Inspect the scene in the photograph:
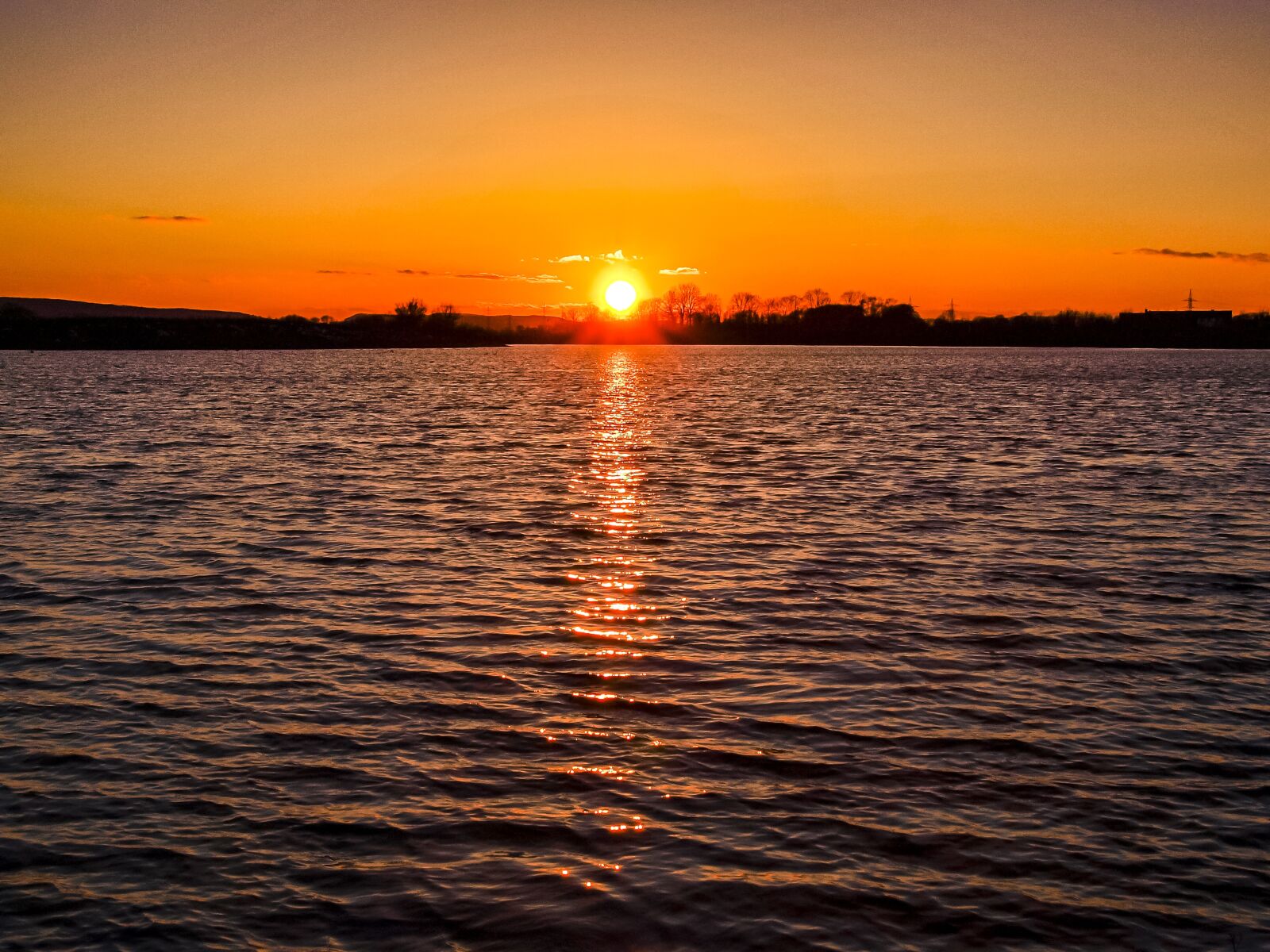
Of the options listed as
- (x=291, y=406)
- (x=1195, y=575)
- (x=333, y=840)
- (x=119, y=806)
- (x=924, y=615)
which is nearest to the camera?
(x=333, y=840)

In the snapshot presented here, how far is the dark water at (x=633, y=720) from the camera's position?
361 inches

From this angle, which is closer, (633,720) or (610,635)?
(633,720)

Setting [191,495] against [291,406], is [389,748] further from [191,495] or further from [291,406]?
[291,406]

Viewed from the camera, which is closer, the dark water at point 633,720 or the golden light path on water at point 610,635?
the dark water at point 633,720

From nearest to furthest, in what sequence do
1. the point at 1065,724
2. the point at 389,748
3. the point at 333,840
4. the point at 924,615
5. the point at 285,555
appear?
the point at 333,840 < the point at 389,748 < the point at 1065,724 < the point at 924,615 < the point at 285,555

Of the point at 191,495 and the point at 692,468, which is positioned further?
the point at 692,468

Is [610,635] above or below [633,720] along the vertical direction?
above

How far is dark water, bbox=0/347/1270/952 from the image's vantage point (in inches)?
361

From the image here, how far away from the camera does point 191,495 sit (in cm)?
3300

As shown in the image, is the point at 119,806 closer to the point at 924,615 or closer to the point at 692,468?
the point at 924,615

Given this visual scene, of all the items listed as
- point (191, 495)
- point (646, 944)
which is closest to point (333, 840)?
point (646, 944)

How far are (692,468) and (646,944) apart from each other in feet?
110

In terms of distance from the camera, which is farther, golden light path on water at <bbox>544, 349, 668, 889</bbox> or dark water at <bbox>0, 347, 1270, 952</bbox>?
golden light path on water at <bbox>544, 349, 668, 889</bbox>

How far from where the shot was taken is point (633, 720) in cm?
1345
